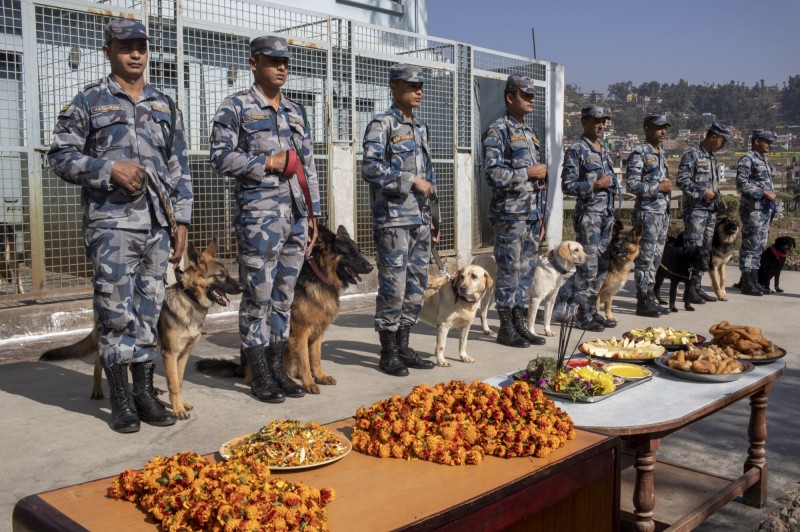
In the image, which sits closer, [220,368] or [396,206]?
[220,368]

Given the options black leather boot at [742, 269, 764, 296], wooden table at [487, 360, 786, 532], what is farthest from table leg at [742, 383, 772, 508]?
black leather boot at [742, 269, 764, 296]

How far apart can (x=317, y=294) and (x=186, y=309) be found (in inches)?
39.2

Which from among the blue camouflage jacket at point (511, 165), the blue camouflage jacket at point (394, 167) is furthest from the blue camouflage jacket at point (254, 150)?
the blue camouflage jacket at point (511, 165)

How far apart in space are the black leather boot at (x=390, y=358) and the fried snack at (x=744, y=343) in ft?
8.11

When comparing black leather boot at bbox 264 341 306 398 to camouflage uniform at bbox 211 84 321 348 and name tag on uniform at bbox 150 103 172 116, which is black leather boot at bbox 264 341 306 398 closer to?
camouflage uniform at bbox 211 84 321 348

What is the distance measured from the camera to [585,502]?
104 inches

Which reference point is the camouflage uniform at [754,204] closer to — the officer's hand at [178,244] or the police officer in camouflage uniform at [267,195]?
the police officer in camouflage uniform at [267,195]

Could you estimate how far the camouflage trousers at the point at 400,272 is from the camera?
5992 millimetres

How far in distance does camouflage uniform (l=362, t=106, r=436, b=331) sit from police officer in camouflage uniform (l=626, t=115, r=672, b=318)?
368cm

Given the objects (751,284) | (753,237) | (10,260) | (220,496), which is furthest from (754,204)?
(220,496)

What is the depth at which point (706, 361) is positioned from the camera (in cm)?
371

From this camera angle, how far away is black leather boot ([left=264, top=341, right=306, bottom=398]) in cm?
530

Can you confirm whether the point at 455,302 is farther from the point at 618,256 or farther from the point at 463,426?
the point at 463,426

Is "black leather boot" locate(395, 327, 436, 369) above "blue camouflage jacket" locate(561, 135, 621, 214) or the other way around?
the other way around
